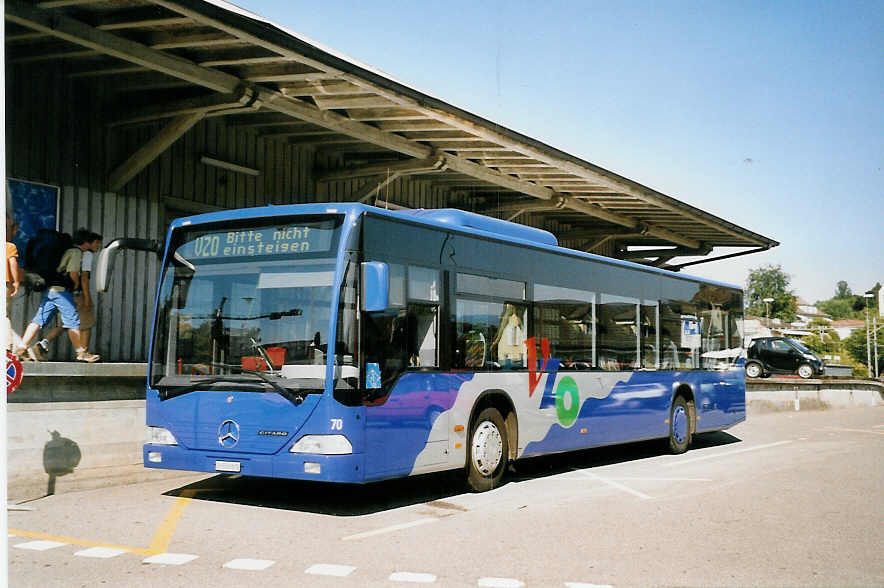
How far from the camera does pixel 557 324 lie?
12266mm

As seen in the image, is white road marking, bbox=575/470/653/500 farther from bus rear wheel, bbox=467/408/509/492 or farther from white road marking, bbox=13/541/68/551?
white road marking, bbox=13/541/68/551

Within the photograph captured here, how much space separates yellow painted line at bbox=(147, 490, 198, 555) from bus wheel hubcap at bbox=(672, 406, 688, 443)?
26.6 ft

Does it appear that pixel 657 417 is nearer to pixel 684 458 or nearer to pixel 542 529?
pixel 684 458

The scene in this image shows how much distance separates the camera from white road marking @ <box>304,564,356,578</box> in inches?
254

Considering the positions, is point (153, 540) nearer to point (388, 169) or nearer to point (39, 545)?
point (39, 545)

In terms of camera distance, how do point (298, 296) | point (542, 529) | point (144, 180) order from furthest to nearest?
point (144, 180), point (298, 296), point (542, 529)

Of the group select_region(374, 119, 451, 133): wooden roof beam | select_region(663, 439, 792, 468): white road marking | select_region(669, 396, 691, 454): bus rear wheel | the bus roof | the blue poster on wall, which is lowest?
select_region(663, 439, 792, 468): white road marking

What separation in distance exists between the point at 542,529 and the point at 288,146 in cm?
1083

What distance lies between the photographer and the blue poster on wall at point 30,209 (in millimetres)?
12516

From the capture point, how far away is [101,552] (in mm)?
7184

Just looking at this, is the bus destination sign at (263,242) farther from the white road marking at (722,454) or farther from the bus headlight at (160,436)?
the white road marking at (722,454)

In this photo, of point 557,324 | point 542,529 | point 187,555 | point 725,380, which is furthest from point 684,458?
point 187,555

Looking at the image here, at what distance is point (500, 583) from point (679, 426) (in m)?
10.4

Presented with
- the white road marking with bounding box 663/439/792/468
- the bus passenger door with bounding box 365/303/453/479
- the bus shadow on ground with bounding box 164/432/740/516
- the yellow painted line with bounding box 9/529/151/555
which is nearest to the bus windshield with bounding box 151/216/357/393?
the bus passenger door with bounding box 365/303/453/479
